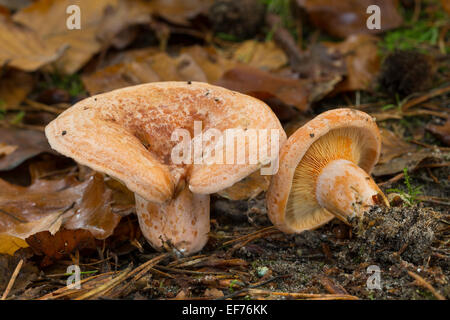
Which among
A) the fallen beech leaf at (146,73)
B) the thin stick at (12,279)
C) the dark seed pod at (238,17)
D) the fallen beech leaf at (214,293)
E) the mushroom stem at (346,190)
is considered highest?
the dark seed pod at (238,17)

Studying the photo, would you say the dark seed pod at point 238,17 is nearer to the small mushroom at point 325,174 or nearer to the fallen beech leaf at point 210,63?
the fallen beech leaf at point 210,63

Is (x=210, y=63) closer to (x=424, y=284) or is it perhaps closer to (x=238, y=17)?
(x=238, y=17)

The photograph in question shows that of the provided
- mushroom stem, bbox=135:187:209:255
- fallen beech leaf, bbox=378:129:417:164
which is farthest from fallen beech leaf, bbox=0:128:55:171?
fallen beech leaf, bbox=378:129:417:164

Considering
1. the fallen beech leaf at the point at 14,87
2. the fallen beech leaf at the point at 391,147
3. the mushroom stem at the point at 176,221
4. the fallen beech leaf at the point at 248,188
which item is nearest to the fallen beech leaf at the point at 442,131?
the fallen beech leaf at the point at 391,147

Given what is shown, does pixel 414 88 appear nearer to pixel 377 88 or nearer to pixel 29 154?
pixel 377 88

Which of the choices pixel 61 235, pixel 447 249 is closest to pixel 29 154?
pixel 61 235

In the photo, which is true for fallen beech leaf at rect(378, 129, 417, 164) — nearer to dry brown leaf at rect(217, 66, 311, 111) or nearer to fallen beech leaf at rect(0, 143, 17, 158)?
dry brown leaf at rect(217, 66, 311, 111)
